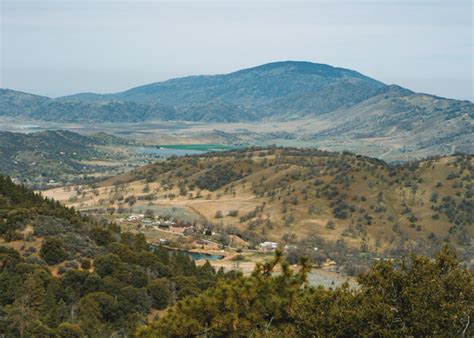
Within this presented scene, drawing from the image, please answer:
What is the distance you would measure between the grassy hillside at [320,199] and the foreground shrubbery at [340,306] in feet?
186

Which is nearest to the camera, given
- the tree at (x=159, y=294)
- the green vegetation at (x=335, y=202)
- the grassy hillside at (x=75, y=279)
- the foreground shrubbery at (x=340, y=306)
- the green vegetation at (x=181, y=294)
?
the foreground shrubbery at (x=340, y=306)

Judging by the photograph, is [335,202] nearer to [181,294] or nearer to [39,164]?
[181,294]

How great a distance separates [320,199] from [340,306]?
82.5 m

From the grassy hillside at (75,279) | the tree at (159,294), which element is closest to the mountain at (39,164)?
the grassy hillside at (75,279)

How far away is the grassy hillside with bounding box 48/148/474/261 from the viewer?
267ft

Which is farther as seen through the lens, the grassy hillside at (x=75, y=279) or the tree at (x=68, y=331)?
the grassy hillside at (x=75, y=279)

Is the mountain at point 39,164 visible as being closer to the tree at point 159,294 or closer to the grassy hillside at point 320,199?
the grassy hillside at point 320,199

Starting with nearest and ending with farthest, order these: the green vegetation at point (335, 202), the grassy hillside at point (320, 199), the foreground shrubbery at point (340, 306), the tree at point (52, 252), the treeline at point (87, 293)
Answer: the foreground shrubbery at point (340, 306) → the treeline at point (87, 293) → the tree at point (52, 252) → the green vegetation at point (335, 202) → the grassy hillside at point (320, 199)

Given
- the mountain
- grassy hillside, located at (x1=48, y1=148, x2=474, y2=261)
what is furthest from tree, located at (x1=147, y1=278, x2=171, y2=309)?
the mountain

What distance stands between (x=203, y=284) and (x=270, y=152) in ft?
351

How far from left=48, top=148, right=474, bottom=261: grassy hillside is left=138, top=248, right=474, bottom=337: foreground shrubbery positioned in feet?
186

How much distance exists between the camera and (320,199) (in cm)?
9631

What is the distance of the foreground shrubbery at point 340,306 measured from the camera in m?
13.4

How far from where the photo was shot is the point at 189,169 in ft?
431
